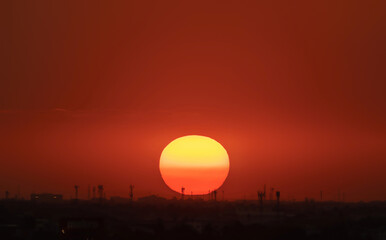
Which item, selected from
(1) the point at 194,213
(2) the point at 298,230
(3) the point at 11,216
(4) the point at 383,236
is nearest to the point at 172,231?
(2) the point at 298,230

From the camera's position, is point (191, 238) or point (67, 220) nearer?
point (67, 220)

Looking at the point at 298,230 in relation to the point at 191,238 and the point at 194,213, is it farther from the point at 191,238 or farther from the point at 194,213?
the point at 194,213

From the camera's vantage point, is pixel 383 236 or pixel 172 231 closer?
pixel 172 231

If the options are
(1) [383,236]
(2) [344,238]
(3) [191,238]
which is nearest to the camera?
(3) [191,238]

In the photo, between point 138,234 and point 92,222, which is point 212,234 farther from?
point 92,222

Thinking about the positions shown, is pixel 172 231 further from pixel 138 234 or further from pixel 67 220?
pixel 67 220

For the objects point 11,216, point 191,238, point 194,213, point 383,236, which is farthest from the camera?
point 194,213

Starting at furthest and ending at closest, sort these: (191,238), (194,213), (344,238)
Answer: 1. (194,213)
2. (344,238)
3. (191,238)

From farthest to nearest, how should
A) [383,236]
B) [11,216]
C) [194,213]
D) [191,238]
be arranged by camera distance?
[194,213]
[11,216]
[383,236]
[191,238]

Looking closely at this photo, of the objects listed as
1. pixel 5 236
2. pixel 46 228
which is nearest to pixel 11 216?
pixel 46 228
